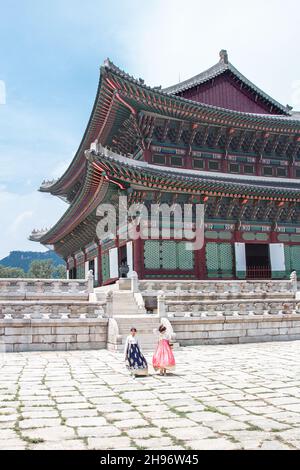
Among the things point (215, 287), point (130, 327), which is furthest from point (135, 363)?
point (215, 287)

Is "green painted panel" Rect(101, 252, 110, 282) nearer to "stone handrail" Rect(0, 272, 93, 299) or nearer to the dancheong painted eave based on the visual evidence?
the dancheong painted eave

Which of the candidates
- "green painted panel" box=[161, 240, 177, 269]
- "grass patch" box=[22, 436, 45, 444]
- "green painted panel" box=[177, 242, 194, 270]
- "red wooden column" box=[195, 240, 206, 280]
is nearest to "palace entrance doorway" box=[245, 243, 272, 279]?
"red wooden column" box=[195, 240, 206, 280]

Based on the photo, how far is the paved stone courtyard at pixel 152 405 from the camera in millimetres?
5320

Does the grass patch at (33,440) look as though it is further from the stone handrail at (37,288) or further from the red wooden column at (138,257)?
the red wooden column at (138,257)

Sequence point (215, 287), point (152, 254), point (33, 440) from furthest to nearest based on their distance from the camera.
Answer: point (152, 254) → point (215, 287) → point (33, 440)

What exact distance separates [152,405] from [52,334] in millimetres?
8091

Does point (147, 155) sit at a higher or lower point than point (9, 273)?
higher

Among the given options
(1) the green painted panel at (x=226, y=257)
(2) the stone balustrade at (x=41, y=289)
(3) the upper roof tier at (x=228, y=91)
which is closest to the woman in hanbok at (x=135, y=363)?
(2) the stone balustrade at (x=41, y=289)

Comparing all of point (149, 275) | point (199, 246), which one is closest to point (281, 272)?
point (199, 246)

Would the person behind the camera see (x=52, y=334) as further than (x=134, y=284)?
No

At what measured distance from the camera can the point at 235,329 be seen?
16219 millimetres

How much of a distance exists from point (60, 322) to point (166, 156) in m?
12.8

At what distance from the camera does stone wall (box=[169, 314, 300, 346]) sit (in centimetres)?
1561

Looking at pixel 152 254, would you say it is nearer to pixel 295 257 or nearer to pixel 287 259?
pixel 287 259
